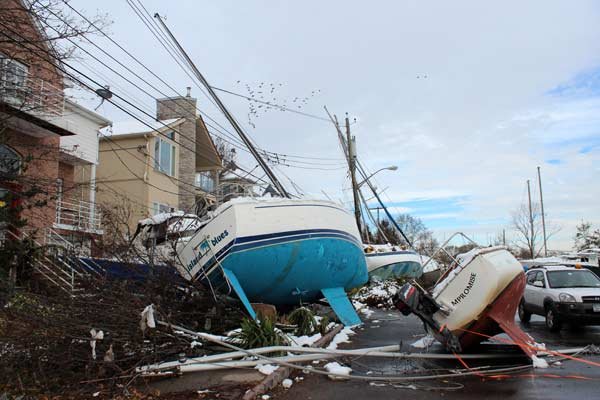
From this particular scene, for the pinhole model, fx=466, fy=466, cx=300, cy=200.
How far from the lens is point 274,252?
355 inches

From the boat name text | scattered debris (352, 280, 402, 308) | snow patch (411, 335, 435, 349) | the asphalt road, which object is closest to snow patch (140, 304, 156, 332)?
the asphalt road

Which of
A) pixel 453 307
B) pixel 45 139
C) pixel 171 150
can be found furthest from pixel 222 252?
pixel 171 150

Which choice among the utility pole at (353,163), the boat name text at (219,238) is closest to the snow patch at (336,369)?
the boat name text at (219,238)

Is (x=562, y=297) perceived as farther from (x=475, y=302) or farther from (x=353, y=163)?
(x=353, y=163)

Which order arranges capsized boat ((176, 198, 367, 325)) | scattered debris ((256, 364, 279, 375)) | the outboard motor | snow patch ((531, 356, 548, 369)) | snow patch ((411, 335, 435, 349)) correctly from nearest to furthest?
scattered debris ((256, 364, 279, 375))
snow patch ((531, 356, 548, 369))
the outboard motor
snow patch ((411, 335, 435, 349))
capsized boat ((176, 198, 367, 325))

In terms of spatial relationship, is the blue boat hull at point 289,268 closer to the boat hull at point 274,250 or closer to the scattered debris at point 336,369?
the boat hull at point 274,250

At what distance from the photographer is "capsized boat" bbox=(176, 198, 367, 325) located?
29.2 ft

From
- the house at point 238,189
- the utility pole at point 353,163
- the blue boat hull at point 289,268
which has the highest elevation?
the utility pole at point 353,163

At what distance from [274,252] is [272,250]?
0.06 m

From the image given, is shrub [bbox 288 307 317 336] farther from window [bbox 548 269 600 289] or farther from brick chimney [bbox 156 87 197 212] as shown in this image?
brick chimney [bbox 156 87 197 212]

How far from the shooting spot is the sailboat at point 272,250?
8.91 meters

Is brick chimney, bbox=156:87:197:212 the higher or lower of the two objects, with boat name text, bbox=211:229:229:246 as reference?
higher

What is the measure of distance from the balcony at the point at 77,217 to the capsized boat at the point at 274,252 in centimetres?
898

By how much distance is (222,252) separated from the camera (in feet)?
29.2
